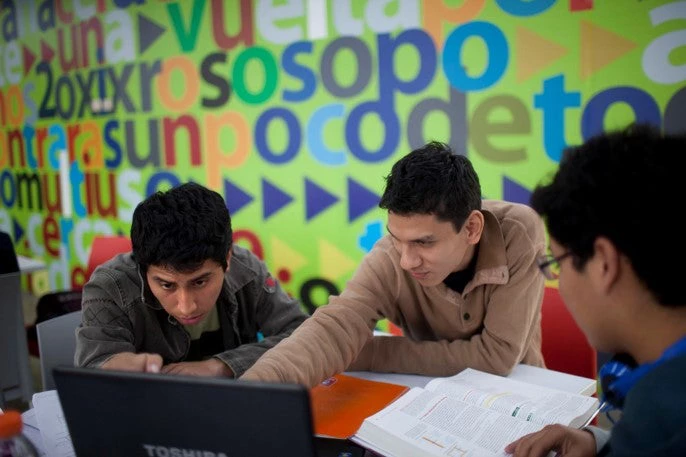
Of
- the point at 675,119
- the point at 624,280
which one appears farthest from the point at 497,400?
the point at 675,119

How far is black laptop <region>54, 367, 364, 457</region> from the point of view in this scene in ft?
2.38

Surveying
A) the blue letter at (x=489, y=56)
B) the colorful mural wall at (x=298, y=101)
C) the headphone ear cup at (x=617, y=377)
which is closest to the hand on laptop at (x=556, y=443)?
the headphone ear cup at (x=617, y=377)

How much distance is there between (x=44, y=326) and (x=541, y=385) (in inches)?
52.6

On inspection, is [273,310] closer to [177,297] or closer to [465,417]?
[177,297]

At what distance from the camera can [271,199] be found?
137 inches

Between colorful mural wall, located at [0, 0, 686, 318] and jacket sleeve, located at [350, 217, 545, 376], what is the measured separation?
24.2 inches

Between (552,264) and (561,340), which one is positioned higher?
(552,264)

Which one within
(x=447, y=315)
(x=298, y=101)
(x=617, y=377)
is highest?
(x=298, y=101)

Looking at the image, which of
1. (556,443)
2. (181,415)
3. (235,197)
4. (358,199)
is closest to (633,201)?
(556,443)

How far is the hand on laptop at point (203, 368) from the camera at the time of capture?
4.62 feet

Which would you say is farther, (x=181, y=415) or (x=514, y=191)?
(x=514, y=191)

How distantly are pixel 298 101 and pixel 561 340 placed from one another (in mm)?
2013

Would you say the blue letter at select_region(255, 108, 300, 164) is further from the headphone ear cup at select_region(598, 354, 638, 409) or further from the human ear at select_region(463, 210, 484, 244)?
the headphone ear cup at select_region(598, 354, 638, 409)

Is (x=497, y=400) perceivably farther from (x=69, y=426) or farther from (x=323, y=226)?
(x=323, y=226)
